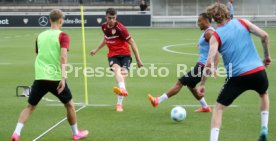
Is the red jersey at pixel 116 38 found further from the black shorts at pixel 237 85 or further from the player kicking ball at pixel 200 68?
the black shorts at pixel 237 85

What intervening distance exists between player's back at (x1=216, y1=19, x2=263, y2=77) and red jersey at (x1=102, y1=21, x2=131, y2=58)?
4075mm

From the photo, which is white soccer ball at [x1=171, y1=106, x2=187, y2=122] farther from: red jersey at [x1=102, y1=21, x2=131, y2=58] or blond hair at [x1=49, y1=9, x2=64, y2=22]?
blond hair at [x1=49, y1=9, x2=64, y2=22]

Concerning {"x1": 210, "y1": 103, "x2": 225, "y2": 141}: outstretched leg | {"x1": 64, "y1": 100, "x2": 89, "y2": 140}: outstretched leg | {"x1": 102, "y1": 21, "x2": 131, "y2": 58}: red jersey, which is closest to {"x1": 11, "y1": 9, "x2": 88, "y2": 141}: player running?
{"x1": 64, "y1": 100, "x2": 89, "y2": 140}: outstretched leg

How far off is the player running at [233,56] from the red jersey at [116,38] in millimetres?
3930

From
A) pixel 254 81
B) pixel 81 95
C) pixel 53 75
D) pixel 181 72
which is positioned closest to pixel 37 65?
pixel 53 75

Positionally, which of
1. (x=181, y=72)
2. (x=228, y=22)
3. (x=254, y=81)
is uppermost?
(x=228, y=22)

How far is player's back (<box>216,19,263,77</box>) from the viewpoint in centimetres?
791

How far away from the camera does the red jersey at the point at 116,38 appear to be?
11.8 m

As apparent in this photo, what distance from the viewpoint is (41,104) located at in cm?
1247


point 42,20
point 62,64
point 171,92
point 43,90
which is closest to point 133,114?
point 171,92

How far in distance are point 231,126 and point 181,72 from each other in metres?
8.52

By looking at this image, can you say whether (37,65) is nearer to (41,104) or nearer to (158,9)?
(41,104)

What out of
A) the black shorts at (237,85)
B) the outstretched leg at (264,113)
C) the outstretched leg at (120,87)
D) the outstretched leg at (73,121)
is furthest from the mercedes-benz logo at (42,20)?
the black shorts at (237,85)

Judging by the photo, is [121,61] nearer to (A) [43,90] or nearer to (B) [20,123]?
(A) [43,90]
